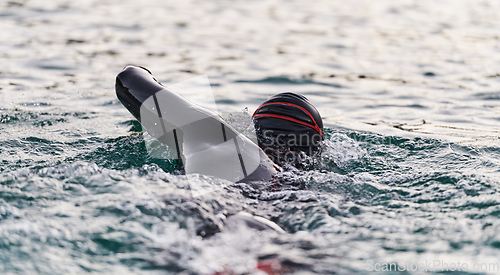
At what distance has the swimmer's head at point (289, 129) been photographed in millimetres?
4273

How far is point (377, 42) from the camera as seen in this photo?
34.6ft

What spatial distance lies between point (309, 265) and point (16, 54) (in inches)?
299

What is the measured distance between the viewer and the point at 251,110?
6855 millimetres

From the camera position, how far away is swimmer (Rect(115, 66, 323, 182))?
3.62 m

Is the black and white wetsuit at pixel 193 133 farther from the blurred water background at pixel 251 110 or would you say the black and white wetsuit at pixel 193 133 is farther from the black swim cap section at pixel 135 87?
the blurred water background at pixel 251 110

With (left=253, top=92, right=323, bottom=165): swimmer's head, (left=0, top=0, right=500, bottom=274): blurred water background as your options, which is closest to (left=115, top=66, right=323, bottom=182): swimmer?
(left=253, top=92, right=323, bottom=165): swimmer's head

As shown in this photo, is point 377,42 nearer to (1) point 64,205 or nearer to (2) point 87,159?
(2) point 87,159

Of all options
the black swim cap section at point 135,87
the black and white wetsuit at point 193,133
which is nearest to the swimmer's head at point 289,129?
the black and white wetsuit at point 193,133

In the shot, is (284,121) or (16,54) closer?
(284,121)

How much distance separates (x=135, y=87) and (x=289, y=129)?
4.43 ft

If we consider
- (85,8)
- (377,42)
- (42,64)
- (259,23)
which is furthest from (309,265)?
(85,8)

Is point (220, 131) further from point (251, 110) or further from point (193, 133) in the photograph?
point (251, 110)

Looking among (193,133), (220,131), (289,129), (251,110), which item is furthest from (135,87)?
(251,110)

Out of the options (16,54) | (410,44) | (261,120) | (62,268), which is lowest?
(62,268)
